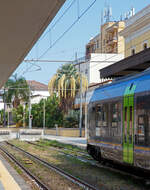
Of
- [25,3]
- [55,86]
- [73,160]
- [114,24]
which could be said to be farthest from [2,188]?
[114,24]

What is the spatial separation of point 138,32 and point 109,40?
121 ft

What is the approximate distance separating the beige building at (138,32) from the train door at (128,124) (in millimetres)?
19537

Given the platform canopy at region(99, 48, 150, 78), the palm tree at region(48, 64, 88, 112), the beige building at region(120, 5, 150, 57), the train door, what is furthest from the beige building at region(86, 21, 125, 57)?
the train door

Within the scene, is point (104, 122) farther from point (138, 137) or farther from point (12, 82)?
point (12, 82)

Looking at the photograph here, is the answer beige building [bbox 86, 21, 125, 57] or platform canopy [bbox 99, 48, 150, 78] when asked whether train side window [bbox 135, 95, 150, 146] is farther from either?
beige building [bbox 86, 21, 125, 57]

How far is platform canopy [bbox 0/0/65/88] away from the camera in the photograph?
5766mm

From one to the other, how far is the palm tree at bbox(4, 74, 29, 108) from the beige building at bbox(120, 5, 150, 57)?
3793 centimetres

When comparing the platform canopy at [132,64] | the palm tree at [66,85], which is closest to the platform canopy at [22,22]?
the platform canopy at [132,64]

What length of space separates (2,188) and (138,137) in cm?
345

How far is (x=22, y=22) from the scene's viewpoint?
6.91 metres

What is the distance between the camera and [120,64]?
19.8 m

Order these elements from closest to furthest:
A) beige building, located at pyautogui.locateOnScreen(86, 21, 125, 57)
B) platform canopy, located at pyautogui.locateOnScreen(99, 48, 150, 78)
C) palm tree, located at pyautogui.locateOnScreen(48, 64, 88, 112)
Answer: platform canopy, located at pyautogui.locateOnScreen(99, 48, 150, 78) < palm tree, located at pyautogui.locateOnScreen(48, 64, 88, 112) < beige building, located at pyautogui.locateOnScreen(86, 21, 125, 57)

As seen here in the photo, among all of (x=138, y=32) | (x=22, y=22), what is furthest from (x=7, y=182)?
(x=138, y=32)

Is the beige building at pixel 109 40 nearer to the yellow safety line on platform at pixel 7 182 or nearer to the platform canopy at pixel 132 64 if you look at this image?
the platform canopy at pixel 132 64
